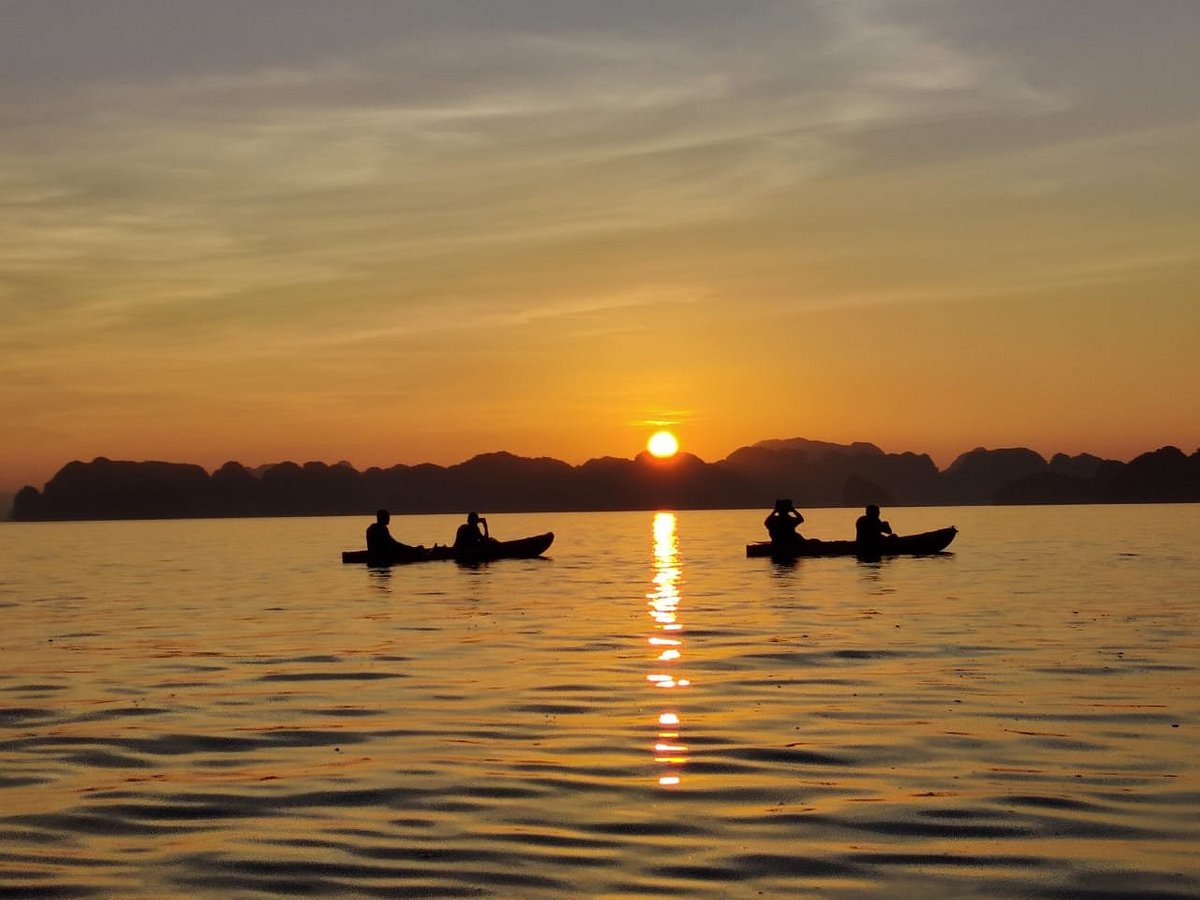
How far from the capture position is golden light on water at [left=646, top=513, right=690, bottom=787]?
14.7 m

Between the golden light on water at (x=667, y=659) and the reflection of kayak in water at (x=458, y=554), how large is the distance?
608 cm

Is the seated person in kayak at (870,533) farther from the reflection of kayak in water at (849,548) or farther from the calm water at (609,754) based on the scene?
the calm water at (609,754)

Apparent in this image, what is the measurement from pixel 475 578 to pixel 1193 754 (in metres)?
36.2

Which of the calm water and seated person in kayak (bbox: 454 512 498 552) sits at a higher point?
seated person in kayak (bbox: 454 512 498 552)

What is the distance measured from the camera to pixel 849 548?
5347 centimetres

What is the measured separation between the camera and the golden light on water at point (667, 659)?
14.7 meters

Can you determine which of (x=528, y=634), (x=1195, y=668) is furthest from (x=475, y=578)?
(x=1195, y=668)

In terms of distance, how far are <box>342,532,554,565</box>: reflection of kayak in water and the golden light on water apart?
6078 mm

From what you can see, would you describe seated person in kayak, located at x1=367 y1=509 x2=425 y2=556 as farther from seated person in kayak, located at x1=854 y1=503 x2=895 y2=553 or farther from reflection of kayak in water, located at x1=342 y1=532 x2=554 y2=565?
seated person in kayak, located at x1=854 y1=503 x2=895 y2=553

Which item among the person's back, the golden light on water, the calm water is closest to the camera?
the calm water

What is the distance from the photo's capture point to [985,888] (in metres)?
9.74

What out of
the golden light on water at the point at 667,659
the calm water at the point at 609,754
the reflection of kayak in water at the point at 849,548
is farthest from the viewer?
the reflection of kayak in water at the point at 849,548

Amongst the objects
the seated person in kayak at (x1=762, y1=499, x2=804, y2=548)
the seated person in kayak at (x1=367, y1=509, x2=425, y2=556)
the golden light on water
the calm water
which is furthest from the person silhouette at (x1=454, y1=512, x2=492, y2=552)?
the calm water

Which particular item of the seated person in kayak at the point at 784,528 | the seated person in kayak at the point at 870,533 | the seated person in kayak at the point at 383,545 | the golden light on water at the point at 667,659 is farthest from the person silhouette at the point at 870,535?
the seated person in kayak at the point at 383,545
